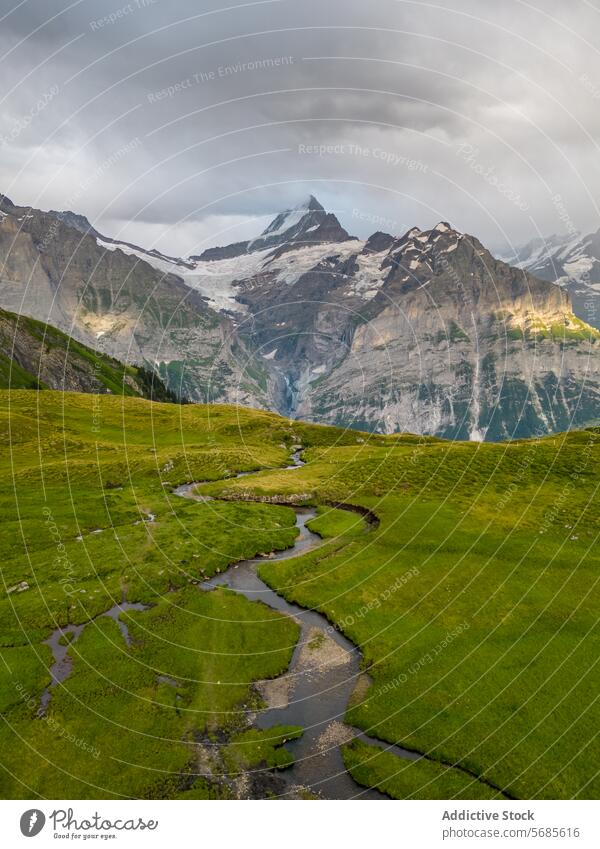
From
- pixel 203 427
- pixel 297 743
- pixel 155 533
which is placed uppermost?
pixel 203 427

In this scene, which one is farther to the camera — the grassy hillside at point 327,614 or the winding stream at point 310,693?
the grassy hillside at point 327,614

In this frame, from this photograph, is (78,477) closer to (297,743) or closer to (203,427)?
(203,427)

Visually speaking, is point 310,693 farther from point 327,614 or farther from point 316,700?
point 327,614

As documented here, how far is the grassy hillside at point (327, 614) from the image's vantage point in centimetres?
3234

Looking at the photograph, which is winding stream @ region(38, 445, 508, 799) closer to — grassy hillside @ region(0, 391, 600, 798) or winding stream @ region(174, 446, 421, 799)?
winding stream @ region(174, 446, 421, 799)

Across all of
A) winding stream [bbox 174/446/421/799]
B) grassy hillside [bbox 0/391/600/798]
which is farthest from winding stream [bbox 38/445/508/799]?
grassy hillside [bbox 0/391/600/798]

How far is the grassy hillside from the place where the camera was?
1273 inches

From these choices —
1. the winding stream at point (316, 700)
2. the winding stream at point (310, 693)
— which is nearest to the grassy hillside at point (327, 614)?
the winding stream at point (310, 693)

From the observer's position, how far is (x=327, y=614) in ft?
166

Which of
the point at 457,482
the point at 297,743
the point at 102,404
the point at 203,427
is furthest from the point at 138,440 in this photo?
the point at 297,743

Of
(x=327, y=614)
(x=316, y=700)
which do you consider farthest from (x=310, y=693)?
(x=327, y=614)

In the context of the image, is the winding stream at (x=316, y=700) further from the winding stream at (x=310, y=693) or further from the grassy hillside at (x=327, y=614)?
the grassy hillside at (x=327, y=614)

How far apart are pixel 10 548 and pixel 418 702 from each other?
4622 centimetres

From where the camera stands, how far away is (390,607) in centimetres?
5062
